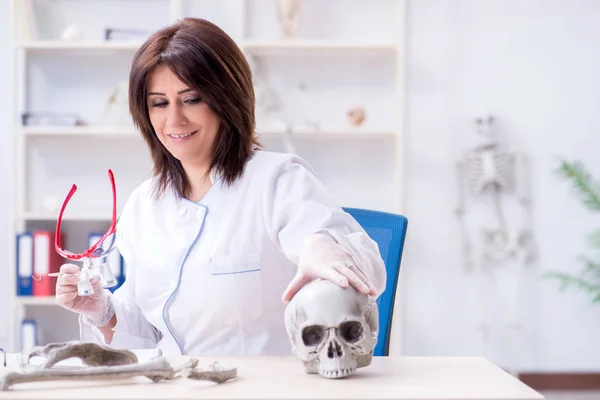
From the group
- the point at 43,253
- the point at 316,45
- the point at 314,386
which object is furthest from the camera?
the point at 316,45

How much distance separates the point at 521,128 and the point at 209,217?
100 inches

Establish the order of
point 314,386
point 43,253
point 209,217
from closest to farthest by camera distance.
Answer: point 314,386 → point 209,217 → point 43,253

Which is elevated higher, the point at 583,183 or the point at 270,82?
the point at 270,82

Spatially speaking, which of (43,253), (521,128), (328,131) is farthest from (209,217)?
(521,128)

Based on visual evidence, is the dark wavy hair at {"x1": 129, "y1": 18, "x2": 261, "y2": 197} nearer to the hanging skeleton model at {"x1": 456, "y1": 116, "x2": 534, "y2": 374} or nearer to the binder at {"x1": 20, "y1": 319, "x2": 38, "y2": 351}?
the binder at {"x1": 20, "y1": 319, "x2": 38, "y2": 351}

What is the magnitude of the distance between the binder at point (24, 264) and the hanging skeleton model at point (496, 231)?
2009 mm

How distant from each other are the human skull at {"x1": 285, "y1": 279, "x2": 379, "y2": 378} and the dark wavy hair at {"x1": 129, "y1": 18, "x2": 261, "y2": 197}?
535 mm

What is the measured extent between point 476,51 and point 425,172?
0.65m

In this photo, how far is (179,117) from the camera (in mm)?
1568

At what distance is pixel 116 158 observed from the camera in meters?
3.73

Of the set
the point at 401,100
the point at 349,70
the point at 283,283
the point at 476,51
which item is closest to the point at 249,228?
the point at 283,283

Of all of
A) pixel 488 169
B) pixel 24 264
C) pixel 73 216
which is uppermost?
pixel 488 169

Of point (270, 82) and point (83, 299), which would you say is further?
point (270, 82)

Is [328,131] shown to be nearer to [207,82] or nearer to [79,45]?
[79,45]
